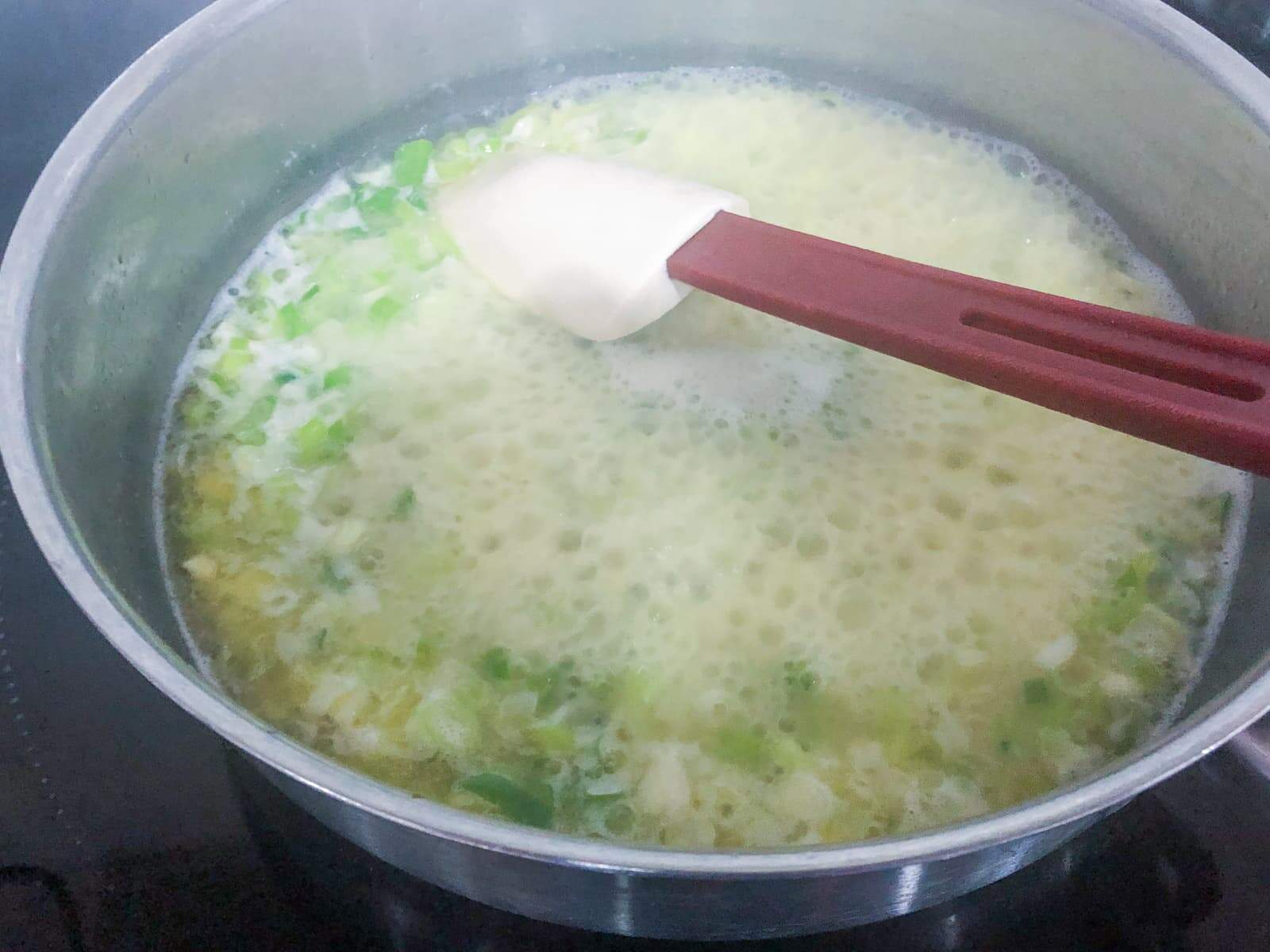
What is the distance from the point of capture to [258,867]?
827 millimetres

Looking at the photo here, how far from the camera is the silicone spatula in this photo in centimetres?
72

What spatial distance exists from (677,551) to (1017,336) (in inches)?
13.3

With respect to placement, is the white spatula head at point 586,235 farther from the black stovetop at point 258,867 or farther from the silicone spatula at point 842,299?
the black stovetop at point 258,867

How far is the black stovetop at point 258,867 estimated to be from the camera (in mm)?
798

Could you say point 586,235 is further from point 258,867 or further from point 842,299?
point 258,867

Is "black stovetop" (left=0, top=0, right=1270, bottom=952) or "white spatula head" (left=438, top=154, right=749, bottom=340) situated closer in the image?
"black stovetop" (left=0, top=0, right=1270, bottom=952)

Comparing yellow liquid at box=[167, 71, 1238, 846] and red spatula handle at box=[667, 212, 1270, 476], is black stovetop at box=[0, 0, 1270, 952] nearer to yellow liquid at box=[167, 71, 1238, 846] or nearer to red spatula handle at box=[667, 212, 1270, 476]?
yellow liquid at box=[167, 71, 1238, 846]

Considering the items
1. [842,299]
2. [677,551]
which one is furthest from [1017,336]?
[677,551]

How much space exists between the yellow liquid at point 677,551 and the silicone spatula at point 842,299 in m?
0.07

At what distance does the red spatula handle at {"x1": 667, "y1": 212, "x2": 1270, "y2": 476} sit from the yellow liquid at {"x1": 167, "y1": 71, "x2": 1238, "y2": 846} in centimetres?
12

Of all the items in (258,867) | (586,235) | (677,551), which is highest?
(586,235)

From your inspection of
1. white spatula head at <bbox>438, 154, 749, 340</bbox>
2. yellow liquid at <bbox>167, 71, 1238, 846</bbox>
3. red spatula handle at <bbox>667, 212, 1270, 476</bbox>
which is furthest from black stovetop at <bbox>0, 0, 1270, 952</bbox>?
white spatula head at <bbox>438, 154, 749, 340</bbox>

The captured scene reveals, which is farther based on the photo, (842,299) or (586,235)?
(586,235)

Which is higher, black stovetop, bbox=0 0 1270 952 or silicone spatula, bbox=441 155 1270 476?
silicone spatula, bbox=441 155 1270 476
